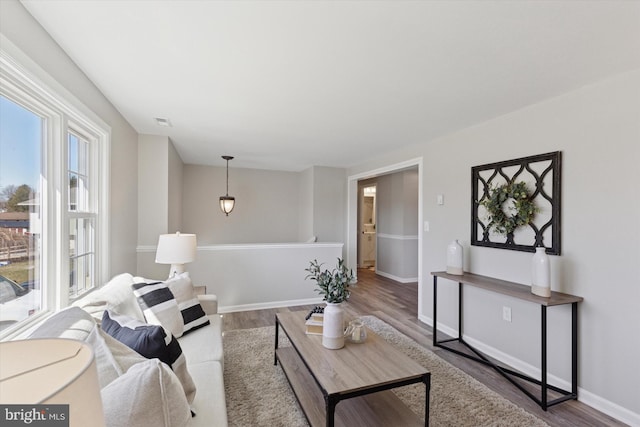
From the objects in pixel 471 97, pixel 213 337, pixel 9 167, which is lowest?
pixel 213 337

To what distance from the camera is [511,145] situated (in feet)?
9.06

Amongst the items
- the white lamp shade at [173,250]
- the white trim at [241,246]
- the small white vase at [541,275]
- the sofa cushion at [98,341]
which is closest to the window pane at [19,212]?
the sofa cushion at [98,341]

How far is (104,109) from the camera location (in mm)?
2479

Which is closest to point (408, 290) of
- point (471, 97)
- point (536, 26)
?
point (471, 97)

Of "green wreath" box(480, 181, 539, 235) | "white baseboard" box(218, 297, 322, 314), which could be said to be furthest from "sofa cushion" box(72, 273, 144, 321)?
"green wreath" box(480, 181, 539, 235)

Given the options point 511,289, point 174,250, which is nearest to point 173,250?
point 174,250

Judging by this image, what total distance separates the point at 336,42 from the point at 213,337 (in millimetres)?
2142

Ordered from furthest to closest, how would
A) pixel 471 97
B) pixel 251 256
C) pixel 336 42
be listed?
1. pixel 251 256
2. pixel 471 97
3. pixel 336 42

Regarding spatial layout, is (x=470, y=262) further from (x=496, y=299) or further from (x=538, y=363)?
(x=538, y=363)

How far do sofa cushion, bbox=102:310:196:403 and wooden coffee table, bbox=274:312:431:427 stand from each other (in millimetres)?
673

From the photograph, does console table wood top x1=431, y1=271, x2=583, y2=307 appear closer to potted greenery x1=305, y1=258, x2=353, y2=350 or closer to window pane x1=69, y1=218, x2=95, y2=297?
potted greenery x1=305, y1=258, x2=353, y2=350

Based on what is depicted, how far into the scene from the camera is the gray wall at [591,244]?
200 cm

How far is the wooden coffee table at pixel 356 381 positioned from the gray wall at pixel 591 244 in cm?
151

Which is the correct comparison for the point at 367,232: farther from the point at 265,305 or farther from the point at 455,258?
the point at 455,258
